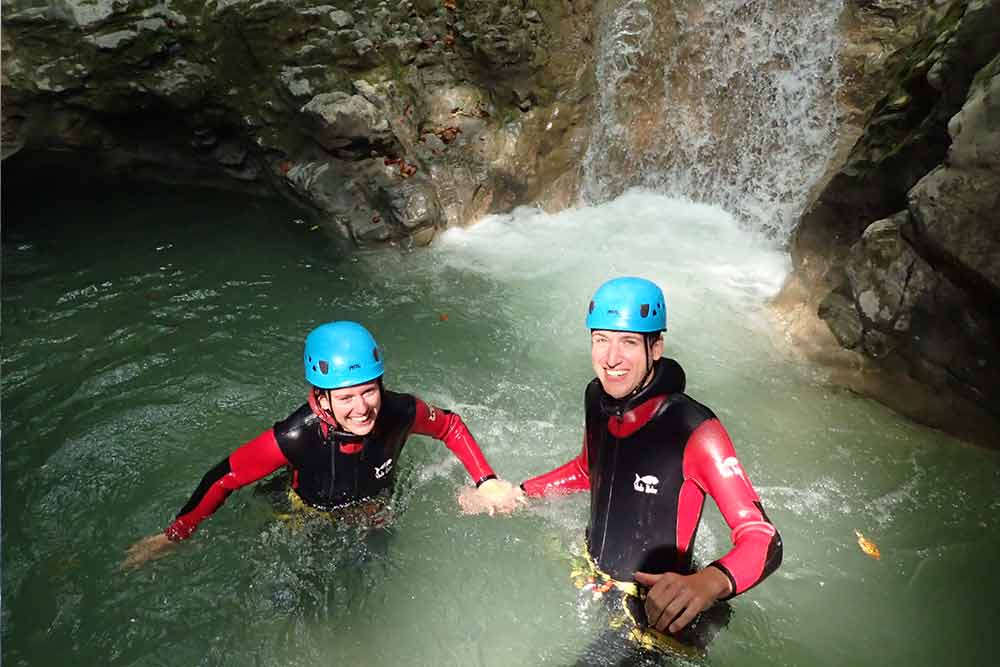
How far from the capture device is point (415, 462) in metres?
4.47

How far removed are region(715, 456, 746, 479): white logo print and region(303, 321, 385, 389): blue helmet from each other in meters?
1.57

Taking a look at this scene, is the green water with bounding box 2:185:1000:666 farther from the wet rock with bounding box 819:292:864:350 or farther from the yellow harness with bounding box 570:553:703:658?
the wet rock with bounding box 819:292:864:350

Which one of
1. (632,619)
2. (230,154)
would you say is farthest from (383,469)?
(230,154)

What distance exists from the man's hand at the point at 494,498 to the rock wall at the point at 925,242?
3399 millimetres

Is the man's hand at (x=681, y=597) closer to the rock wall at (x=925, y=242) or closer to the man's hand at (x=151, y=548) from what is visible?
the man's hand at (x=151, y=548)

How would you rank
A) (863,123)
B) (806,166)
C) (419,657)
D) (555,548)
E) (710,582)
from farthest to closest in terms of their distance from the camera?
(806,166) → (863,123) → (555,548) → (419,657) → (710,582)

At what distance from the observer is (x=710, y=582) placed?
2082 mm

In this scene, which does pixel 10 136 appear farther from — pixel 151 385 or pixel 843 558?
pixel 843 558

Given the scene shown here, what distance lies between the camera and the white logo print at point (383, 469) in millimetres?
3402

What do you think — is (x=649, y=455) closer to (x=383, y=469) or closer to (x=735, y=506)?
(x=735, y=506)

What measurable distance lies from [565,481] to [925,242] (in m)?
3.33

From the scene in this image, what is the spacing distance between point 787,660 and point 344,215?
6.51 metres

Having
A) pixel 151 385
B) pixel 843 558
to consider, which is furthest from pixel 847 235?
pixel 151 385

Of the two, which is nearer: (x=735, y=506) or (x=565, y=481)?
(x=735, y=506)
